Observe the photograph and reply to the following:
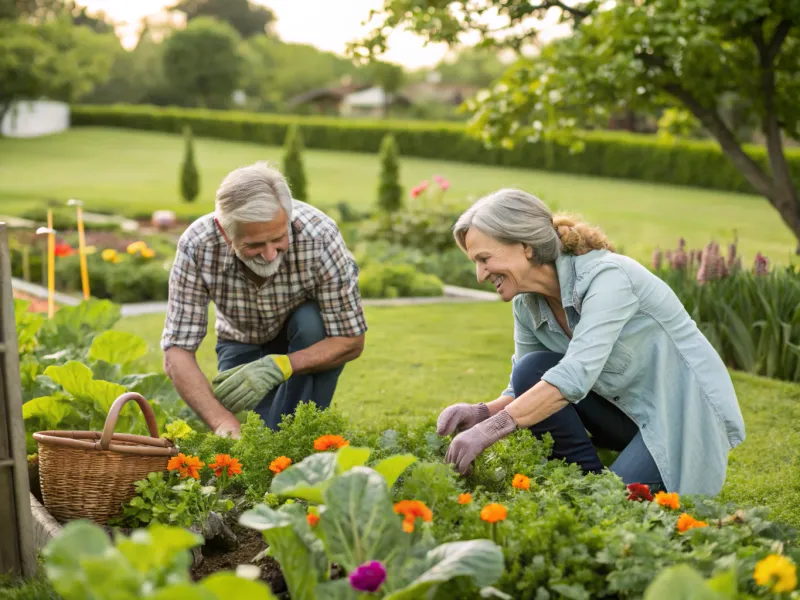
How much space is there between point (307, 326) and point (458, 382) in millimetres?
1847

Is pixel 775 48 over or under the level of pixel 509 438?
over

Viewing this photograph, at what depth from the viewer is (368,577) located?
183cm

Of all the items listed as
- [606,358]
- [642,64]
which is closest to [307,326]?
[606,358]

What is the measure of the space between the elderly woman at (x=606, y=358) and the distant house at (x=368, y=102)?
5738 cm

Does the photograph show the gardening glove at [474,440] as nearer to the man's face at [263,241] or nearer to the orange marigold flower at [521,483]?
the orange marigold flower at [521,483]

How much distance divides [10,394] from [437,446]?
47.4 inches

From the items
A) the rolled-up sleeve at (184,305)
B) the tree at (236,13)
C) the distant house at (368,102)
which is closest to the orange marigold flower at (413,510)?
the rolled-up sleeve at (184,305)

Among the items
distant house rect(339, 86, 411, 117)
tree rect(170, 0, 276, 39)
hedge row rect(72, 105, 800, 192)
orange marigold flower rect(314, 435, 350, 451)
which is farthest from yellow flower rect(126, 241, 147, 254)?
tree rect(170, 0, 276, 39)

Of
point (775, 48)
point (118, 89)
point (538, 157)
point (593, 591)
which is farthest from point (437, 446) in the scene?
point (118, 89)

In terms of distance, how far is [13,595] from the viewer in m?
2.36

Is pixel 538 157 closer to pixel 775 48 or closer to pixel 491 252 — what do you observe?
pixel 775 48

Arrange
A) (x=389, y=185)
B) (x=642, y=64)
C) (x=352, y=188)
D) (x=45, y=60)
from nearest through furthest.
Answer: (x=642, y=64)
(x=389, y=185)
(x=352, y=188)
(x=45, y=60)

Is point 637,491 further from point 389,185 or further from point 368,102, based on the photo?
point 368,102

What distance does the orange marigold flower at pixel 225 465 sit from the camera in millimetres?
2668
